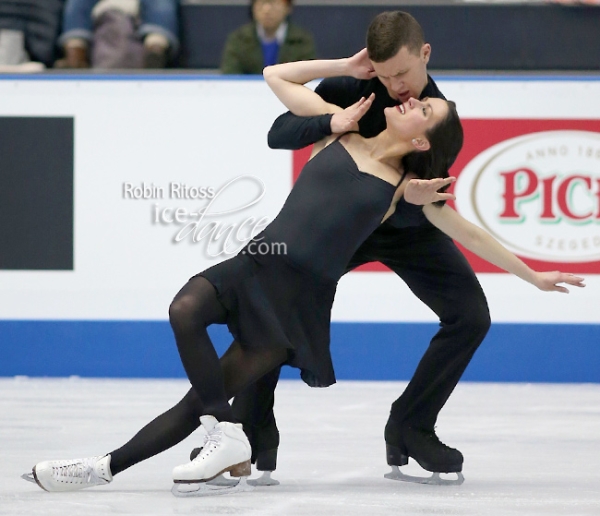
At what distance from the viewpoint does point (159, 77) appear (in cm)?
466

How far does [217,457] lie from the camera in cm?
232

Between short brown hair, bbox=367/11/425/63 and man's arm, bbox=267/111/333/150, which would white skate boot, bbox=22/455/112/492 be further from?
short brown hair, bbox=367/11/425/63

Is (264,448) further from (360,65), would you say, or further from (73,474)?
(360,65)

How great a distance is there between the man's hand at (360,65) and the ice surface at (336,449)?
1.04 m

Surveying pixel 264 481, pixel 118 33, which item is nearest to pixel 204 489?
pixel 264 481

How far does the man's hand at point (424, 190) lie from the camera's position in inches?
92.9

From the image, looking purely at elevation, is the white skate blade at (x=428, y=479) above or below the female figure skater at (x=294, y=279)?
below

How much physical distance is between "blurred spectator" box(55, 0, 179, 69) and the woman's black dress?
106 inches

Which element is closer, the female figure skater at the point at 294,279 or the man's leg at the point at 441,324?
the female figure skater at the point at 294,279

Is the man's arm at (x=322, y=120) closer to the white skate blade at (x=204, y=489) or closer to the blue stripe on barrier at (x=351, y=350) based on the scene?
the white skate blade at (x=204, y=489)

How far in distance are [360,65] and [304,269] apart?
0.53 m

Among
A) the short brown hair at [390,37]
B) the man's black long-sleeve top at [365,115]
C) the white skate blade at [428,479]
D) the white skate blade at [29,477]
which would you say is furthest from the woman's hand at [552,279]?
the white skate blade at [29,477]

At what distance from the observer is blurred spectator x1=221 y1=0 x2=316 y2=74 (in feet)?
15.6

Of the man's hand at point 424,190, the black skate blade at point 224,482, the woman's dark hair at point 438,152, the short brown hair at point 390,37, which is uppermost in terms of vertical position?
the short brown hair at point 390,37
